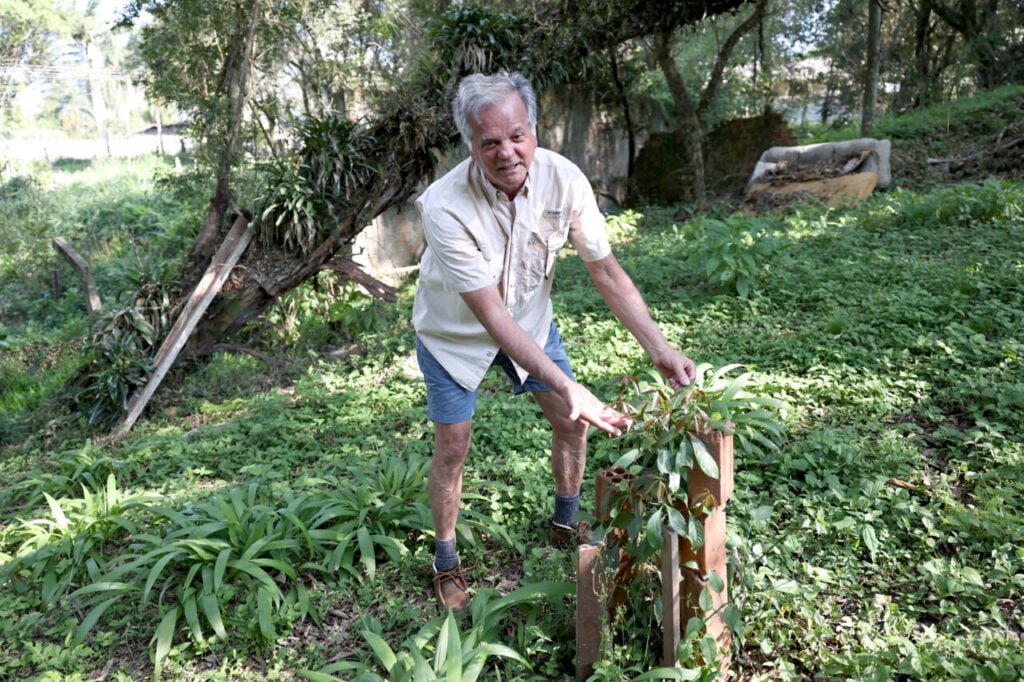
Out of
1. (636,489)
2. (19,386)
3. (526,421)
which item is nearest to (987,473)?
(636,489)

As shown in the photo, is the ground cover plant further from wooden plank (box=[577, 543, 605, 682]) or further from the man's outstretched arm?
the man's outstretched arm

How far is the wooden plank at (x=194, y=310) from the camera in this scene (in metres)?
6.03

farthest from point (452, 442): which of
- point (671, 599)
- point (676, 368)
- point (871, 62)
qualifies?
point (871, 62)

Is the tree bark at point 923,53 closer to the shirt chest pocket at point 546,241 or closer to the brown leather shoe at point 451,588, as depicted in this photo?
the shirt chest pocket at point 546,241

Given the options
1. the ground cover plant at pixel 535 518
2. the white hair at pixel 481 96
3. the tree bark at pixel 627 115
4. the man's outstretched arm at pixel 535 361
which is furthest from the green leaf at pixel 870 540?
the tree bark at pixel 627 115

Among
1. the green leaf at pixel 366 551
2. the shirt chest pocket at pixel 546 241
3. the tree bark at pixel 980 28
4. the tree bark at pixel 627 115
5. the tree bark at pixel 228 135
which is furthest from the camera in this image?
the tree bark at pixel 980 28

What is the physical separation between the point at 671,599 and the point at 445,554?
1.06 m

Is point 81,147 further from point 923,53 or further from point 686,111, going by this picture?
point 923,53

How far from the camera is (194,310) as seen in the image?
6359 millimetres

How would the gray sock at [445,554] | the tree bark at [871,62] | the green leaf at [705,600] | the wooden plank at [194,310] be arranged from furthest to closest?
the tree bark at [871,62]
the wooden plank at [194,310]
the gray sock at [445,554]
the green leaf at [705,600]

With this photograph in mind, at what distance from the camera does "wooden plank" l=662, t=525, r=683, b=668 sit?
2043 millimetres

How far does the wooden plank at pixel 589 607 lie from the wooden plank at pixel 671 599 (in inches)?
7.9

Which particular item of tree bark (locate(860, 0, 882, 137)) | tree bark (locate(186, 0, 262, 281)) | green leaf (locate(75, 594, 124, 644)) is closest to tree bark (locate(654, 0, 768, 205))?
tree bark (locate(860, 0, 882, 137))

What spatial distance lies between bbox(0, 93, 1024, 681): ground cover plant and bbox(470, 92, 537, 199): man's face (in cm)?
131
